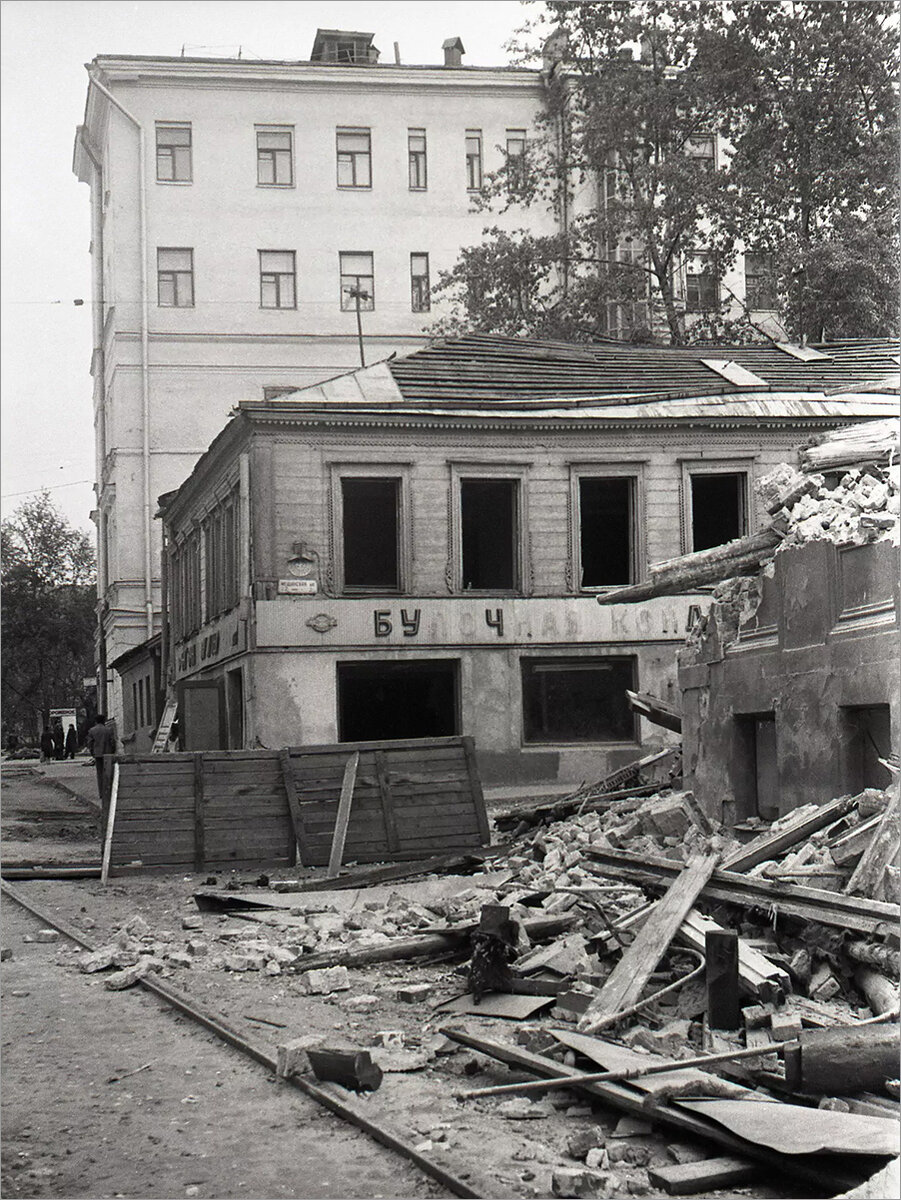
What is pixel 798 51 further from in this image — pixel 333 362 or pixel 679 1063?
pixel 679 1063

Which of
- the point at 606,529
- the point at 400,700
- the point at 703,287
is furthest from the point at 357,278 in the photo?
the point at 400,700

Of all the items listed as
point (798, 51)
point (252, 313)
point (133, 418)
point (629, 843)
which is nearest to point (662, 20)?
point (798, 51)

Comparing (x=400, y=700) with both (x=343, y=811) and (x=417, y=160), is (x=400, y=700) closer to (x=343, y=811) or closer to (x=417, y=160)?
(x=343, y=811)

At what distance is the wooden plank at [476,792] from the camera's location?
1792cm

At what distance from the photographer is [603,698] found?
27.2 metres

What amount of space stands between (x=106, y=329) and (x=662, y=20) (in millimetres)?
20080

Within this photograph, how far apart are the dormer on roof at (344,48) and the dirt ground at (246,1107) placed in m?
42.7

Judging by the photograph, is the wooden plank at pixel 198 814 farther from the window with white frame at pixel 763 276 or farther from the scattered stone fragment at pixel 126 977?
the window with white frame at pixel 763 276

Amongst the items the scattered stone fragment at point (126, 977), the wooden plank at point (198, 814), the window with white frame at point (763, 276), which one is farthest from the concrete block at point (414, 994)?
the window with white frame at point (763, 276)

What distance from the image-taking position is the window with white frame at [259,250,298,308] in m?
47.0

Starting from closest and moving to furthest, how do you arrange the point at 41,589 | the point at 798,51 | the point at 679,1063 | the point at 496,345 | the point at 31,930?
the point at 679,1063
the point at 31,930
the point at 496,345
the point at 798,51
the point at 41,589

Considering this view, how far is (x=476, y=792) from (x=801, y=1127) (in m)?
12.1

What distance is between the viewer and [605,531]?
27938 mm

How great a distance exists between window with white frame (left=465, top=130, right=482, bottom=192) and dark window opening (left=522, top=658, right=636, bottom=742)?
1016 inches
